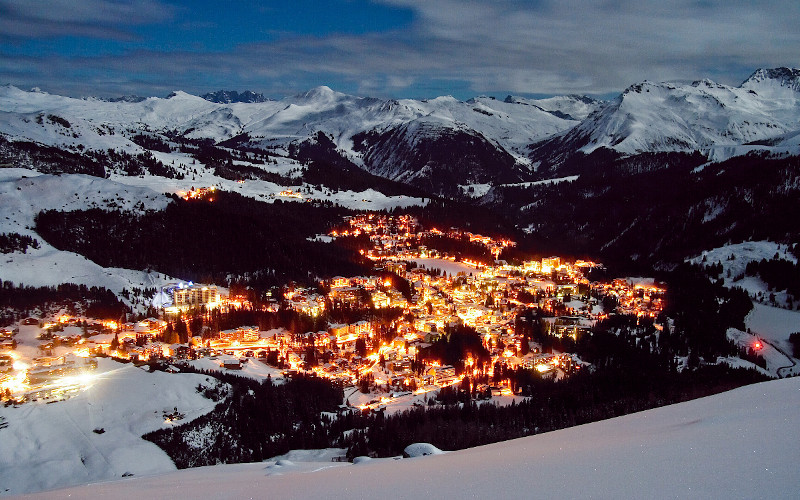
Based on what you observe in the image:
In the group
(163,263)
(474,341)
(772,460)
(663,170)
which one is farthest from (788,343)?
(663,170)

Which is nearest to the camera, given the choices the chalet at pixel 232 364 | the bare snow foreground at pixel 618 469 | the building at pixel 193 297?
the bare snow foreground at pixel 618 469

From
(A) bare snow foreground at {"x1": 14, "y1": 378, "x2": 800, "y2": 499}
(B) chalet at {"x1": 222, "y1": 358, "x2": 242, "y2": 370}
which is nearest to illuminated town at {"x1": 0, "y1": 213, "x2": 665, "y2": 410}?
(B) chalet at {"x1": 222, "y1": 358, "x2": 242, "y2": 370}

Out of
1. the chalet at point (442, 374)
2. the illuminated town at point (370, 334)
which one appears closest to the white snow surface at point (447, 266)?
the illuminated town at point (370, 334)

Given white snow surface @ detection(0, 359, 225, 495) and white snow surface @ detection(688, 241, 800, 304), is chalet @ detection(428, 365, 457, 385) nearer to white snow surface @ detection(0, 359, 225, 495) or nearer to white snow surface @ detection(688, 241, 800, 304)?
white snow surface @ detection(0, 359, 225, 495)

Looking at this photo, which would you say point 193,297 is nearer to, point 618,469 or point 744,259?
point 618,469

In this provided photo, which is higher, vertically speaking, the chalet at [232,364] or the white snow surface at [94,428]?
the white snow surface at [94,428]

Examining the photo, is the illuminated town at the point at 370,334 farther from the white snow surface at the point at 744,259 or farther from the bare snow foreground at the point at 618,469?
the bare snow foreground at the point at 618,469

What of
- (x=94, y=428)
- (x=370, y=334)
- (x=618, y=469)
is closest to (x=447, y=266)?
(x=370, y=334)
